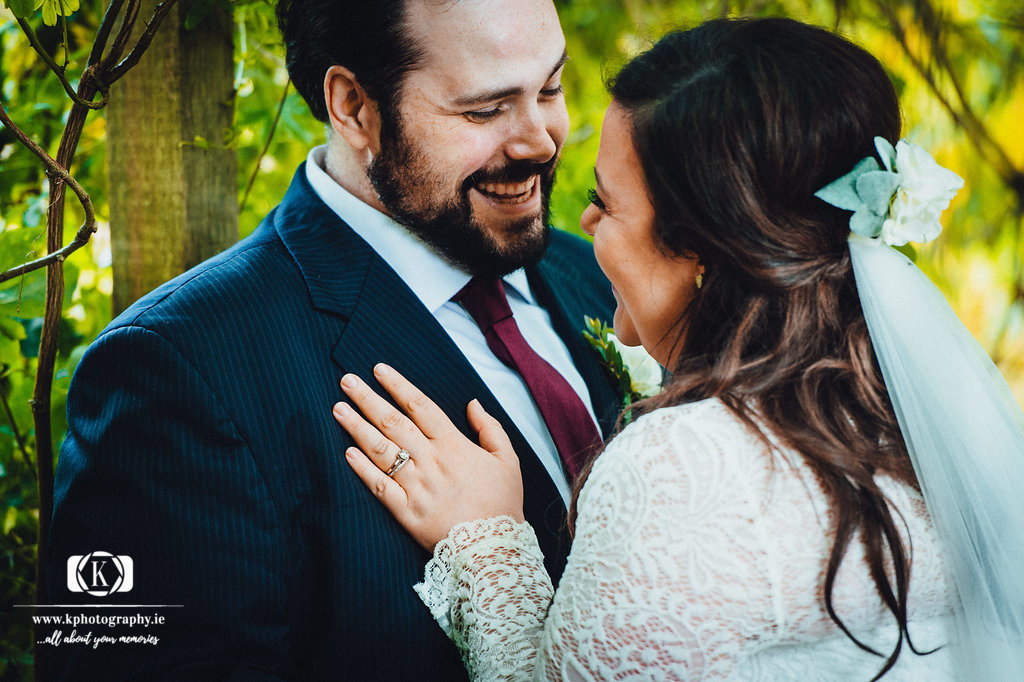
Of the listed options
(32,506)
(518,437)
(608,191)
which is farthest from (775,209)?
(32,506)

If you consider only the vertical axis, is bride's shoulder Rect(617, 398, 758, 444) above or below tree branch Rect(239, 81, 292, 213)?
below

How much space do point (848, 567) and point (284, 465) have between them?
0.98 metres

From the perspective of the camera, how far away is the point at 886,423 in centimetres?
129

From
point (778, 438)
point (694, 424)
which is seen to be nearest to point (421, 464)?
point (694, 424)

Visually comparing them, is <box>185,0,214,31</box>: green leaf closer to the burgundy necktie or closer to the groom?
the groom

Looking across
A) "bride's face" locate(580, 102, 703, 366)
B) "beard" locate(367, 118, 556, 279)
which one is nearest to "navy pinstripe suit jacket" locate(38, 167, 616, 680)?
"beard" locate(367, 118, 556, 279)

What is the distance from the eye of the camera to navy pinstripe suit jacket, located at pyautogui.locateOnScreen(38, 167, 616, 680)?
1.37m

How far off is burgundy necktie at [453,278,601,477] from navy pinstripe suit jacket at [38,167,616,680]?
0.45 ft

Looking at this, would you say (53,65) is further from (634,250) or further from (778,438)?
(778,438)

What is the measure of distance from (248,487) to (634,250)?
0.82 meters

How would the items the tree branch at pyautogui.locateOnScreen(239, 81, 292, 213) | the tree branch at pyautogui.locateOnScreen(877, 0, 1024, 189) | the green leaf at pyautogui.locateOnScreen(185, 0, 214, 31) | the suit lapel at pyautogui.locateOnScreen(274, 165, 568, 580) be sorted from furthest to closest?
the tree branch at pyautogui.locateOnScreen(877, 0, 1024, 189), the tree branch at pyautogui.locateOnScreen(239, 81, 292, 213), the green leaf at pyautogui.locateOnScreen(185, 0, 214, 31), the suit lapel at pyautogui.locateOnScreen(274, 165, 568, 580)

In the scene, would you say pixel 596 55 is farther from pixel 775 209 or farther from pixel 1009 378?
pixel 775 209

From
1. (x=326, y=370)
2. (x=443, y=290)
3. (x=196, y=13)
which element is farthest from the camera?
(x=443, y=290)

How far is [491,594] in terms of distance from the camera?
4.70ft
